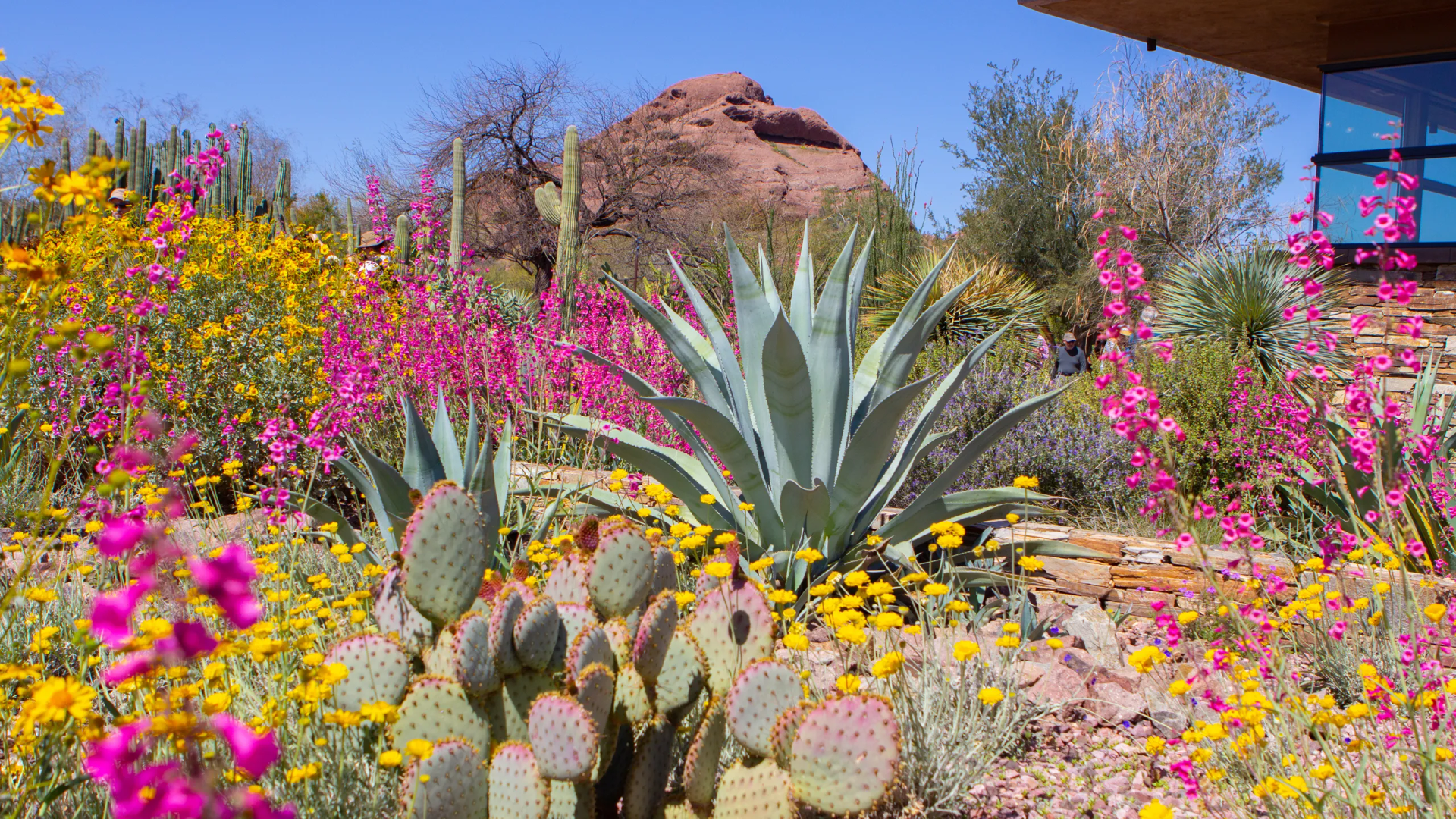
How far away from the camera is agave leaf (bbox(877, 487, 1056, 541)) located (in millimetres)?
3484

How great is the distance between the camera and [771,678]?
1.71 metres

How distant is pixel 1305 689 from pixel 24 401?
5.24 meters

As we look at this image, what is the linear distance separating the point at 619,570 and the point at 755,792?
0.49 meters

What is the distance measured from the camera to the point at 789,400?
11.1ft

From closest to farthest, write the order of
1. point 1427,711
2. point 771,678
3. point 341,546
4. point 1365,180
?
point 771,678, point 1427,711, point 341,546, point 1365,180

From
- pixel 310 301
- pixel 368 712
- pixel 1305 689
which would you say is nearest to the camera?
pixel 368 712

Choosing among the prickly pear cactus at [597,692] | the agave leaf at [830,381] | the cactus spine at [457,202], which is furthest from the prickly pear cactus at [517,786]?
the cactus spine at [457,202]

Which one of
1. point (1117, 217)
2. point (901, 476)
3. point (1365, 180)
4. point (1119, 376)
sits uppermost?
point (1117, 217)

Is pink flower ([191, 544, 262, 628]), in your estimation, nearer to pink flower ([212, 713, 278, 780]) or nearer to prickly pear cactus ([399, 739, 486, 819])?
pink flower ([212, 713, 278, 780])

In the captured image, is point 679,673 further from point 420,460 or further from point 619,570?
point 420,460

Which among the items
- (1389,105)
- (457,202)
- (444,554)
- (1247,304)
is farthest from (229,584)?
(457,202)

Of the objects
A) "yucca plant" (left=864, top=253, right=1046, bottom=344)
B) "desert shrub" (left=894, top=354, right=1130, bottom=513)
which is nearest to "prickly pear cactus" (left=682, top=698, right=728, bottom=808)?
"desert shrub" (left=894, top=354, right=1130, bottom=513)

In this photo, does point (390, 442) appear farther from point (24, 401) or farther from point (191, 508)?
point (24, 401)

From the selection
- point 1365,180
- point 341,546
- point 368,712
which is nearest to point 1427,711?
point 368,712
